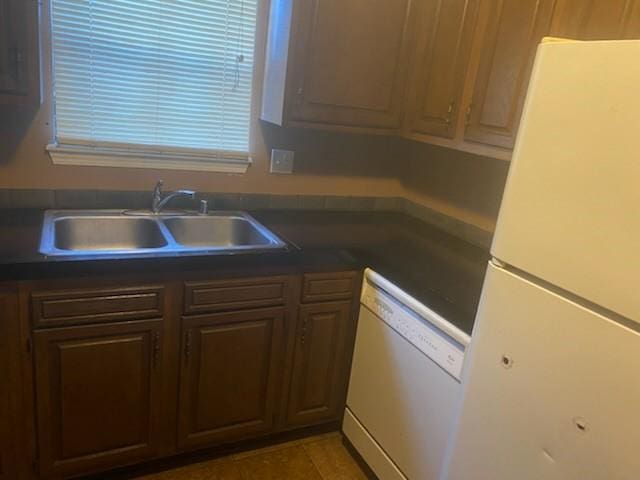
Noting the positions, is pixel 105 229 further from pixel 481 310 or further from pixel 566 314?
pixel 566 314

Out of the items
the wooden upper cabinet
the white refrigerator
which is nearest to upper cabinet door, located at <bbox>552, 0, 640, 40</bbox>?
the white refrigerator

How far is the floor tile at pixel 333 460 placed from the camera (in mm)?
1957

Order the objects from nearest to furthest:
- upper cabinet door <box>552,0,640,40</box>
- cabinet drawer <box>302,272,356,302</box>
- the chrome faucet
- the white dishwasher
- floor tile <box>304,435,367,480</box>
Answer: upper cabinet door <box>552,0,640,40</box>, the white dishwasher, cabinet drawer <box>302,272,356,302</box>, floor tile <box>304,435,367,480</box>, the chrome faucet

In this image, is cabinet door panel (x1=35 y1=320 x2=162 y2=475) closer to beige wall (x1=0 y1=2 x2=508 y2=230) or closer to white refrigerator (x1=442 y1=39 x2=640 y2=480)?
beige wall (x1=0 y1=2 x2=508 y2=230)

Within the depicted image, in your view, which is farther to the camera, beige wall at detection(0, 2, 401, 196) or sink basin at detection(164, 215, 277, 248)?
sink basin at detection(164, 215, 277, 248)

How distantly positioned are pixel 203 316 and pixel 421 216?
1316 millimetres

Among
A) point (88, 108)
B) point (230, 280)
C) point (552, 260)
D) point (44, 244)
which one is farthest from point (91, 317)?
point (552, 260)

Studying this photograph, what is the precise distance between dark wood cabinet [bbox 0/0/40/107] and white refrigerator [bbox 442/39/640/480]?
4.93 ft

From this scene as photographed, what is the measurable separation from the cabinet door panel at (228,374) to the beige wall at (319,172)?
75 centimetres

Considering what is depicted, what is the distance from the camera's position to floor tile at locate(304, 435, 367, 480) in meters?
1.96

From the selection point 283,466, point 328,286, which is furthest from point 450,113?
point 283,466

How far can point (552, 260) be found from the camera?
100 centimetres

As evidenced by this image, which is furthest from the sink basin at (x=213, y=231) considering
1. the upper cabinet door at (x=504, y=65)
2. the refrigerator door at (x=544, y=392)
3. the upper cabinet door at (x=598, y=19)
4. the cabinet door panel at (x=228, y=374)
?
the upper cabinet door at (x=598, y=19)

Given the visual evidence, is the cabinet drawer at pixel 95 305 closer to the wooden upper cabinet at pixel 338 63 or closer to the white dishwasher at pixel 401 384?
the white dishwasher at pixel 401 384
